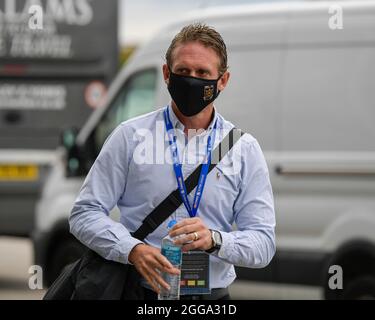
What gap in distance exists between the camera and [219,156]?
3.33m

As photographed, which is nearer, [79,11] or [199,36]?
[199,36]

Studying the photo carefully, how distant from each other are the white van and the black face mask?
167 inches

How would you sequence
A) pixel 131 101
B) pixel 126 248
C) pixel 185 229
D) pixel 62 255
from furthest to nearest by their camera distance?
pixel 62 255, pixel 131 101, pixel 126 248, pixel 185 229

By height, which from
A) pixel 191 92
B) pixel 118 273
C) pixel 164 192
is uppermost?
pixel 191 92

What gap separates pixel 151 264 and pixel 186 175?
0.30 metres

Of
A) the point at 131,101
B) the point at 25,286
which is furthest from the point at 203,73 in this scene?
the point at 25,286

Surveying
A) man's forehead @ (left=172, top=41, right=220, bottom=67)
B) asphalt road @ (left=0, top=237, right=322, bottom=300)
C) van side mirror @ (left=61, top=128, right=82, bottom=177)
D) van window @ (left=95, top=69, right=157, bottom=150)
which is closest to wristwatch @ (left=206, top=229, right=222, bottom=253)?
man's forehead @ (left=172, top=41, right=220, bottom=67)

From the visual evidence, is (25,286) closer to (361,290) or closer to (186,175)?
(361,290)

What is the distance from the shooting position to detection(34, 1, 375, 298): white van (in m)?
7.58

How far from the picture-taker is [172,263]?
3168mm

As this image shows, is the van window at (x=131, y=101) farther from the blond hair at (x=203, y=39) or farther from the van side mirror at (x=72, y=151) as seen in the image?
the blond hair at (x=203, y=39)
